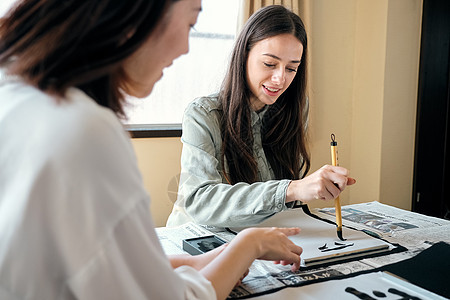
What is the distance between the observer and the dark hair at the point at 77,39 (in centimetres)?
56

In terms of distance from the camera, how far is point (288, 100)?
1.76 m

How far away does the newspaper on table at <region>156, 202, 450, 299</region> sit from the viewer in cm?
90

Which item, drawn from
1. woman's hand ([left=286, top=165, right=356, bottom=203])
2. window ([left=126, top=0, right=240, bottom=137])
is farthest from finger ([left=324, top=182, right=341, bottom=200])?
window ([left=126, top=0, right=240, bottom=137])

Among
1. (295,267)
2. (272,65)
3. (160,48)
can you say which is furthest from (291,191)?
(160,48)

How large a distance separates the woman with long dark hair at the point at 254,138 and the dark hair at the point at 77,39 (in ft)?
2.51

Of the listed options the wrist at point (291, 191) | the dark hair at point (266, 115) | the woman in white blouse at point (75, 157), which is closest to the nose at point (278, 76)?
the dark hair at point (266, 115)

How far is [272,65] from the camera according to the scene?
5.12 ft

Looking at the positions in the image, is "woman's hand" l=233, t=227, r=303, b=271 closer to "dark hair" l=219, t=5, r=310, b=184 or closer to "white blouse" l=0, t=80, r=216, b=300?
"white blouse" l=0, t=80, r=216, b=300

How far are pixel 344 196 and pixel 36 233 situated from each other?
2990 mm

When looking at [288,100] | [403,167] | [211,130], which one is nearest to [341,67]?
[403,167]

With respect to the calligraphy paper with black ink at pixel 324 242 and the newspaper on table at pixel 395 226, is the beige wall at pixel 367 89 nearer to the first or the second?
the newspaper on table at pixel 395 226

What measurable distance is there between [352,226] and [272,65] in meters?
0.61

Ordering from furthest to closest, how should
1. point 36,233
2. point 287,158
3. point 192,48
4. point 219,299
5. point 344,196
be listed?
point 344,196, point 192,48, point 287,158, point 219,299, point 36,233

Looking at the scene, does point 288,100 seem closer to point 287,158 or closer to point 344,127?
point 287,158
